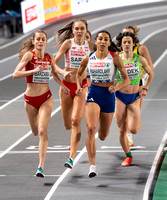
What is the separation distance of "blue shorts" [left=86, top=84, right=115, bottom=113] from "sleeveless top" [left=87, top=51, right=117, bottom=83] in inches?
5.8

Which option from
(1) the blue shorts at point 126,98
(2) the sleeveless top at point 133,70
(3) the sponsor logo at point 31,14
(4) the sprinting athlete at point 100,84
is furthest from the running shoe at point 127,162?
(3) the sponsor logo at point 31,14

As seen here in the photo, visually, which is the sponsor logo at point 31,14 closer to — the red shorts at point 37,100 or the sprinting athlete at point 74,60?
the sprinting athlete at point 74,60


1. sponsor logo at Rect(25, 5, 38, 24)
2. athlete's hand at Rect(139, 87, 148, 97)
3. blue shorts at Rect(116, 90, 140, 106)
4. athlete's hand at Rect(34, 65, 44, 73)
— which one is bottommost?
blue shorts at Rect(116, 90, 140, 106)

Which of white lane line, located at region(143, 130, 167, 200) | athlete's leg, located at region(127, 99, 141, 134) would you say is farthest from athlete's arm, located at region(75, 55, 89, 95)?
white lane line, located at region(143, 130, 167, 200)

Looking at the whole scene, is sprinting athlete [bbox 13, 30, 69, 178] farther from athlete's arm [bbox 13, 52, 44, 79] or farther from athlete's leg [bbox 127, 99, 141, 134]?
athlete's leg [bbox 127, 99, 141, 134]

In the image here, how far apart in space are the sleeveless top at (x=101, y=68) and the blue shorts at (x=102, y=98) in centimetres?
15

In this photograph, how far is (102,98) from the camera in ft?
30.7

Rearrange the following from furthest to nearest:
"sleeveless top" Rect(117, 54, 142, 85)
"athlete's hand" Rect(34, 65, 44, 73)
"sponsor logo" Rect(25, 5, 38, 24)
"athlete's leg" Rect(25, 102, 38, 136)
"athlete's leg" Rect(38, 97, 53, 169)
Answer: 1. "sponsor logo" Rect(25, 5, 38, 24)
2. "sleeveless top" Rect(117, 54, 142, 85)
3. "athlete's leg" Rect(25, 102, 38, 136)
4. "athlete's leg" Rect(38, 97, 53, 169)
5. "athlete's hand" Rect(34, 65, 44, 73)

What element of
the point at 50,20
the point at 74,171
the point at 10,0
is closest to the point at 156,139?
the point at 74,171

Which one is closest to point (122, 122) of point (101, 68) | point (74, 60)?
point (101, 68)

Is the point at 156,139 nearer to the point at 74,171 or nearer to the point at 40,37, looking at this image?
the point at 74,171

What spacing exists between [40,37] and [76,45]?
43.6 inches

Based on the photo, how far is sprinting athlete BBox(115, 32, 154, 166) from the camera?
9938 millimetres

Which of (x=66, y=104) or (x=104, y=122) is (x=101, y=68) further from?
(x=66, y=104)
